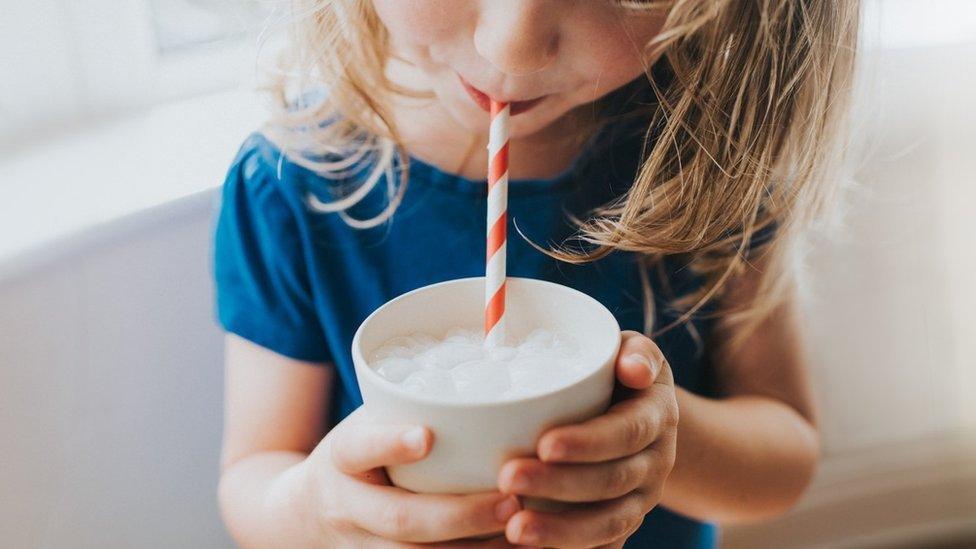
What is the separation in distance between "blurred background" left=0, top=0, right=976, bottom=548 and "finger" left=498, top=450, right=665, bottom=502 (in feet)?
1.37

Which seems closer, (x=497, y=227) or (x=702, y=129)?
(x=497, y=227)

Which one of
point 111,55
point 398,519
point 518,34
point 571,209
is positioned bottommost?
point 398,519

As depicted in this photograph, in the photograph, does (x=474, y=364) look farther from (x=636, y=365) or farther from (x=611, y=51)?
(x=611, y=51)

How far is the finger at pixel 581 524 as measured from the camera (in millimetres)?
A: 432

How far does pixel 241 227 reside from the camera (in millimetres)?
749

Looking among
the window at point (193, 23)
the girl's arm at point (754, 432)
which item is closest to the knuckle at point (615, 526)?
the girl's arm at point (754, 432)

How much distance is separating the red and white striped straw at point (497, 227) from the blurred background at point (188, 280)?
28 centimetres

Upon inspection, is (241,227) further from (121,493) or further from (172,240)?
(121,493)

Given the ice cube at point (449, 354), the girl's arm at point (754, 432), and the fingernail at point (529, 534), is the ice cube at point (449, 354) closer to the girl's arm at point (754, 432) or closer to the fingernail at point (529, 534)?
the fingernail at point (529, 534)

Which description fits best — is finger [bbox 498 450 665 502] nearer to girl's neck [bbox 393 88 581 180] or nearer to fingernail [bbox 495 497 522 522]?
fingernail [bbox 495 497 522 522]

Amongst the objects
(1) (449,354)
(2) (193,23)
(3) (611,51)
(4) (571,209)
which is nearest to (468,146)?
(4) (571,209)

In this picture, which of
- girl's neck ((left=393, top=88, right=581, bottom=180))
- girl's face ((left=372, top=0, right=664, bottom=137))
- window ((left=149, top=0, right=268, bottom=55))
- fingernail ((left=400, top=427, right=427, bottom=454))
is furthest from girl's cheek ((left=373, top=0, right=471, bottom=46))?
window ((left=149, top=0, right=268, bottom=55))

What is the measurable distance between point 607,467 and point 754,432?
0.36 m

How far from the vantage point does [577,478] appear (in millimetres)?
441
